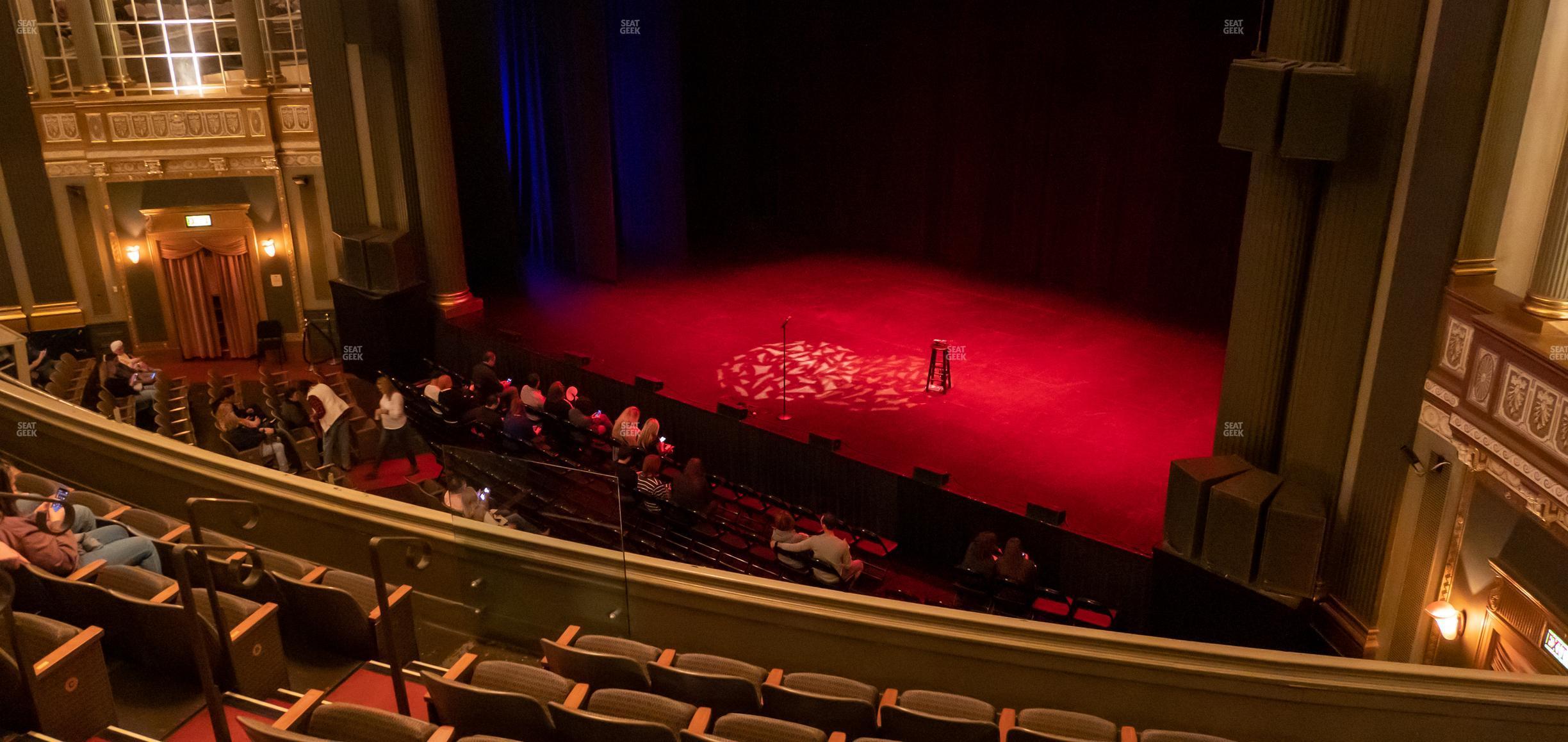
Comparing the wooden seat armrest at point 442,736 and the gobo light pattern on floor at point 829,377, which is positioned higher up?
the wooden seat armrest at point 442,736

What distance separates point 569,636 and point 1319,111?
4.78 metres

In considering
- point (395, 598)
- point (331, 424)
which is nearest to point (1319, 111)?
point (395, 598)

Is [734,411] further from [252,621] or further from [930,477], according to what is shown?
[252,621]

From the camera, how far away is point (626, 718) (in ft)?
13.9

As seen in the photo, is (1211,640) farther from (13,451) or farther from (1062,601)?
(13,451)

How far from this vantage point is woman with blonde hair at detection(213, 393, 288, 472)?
928 centimetres

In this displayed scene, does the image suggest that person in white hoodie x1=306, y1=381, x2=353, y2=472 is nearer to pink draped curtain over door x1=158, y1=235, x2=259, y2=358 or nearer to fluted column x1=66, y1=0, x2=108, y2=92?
pink draped curtain over door x1=158, y1=235, x2=259, y2=358

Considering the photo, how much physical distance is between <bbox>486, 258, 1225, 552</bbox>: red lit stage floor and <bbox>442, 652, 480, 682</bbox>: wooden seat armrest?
5.04 metres

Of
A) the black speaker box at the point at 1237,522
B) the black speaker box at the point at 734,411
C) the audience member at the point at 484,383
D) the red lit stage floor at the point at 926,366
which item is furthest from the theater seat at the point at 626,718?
the audience member at the point at 484,383

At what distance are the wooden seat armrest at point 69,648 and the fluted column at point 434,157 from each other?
953cm

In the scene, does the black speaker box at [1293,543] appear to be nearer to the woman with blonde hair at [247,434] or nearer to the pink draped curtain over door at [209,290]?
the woman with blonde hair at [247,434]

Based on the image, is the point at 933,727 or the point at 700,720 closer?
the point at 700,720

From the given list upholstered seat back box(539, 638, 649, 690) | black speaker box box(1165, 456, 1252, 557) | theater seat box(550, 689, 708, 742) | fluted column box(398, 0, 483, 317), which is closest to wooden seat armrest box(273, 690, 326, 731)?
theater seat box(550, 689, 708, 742)

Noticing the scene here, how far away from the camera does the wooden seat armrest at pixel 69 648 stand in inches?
154
